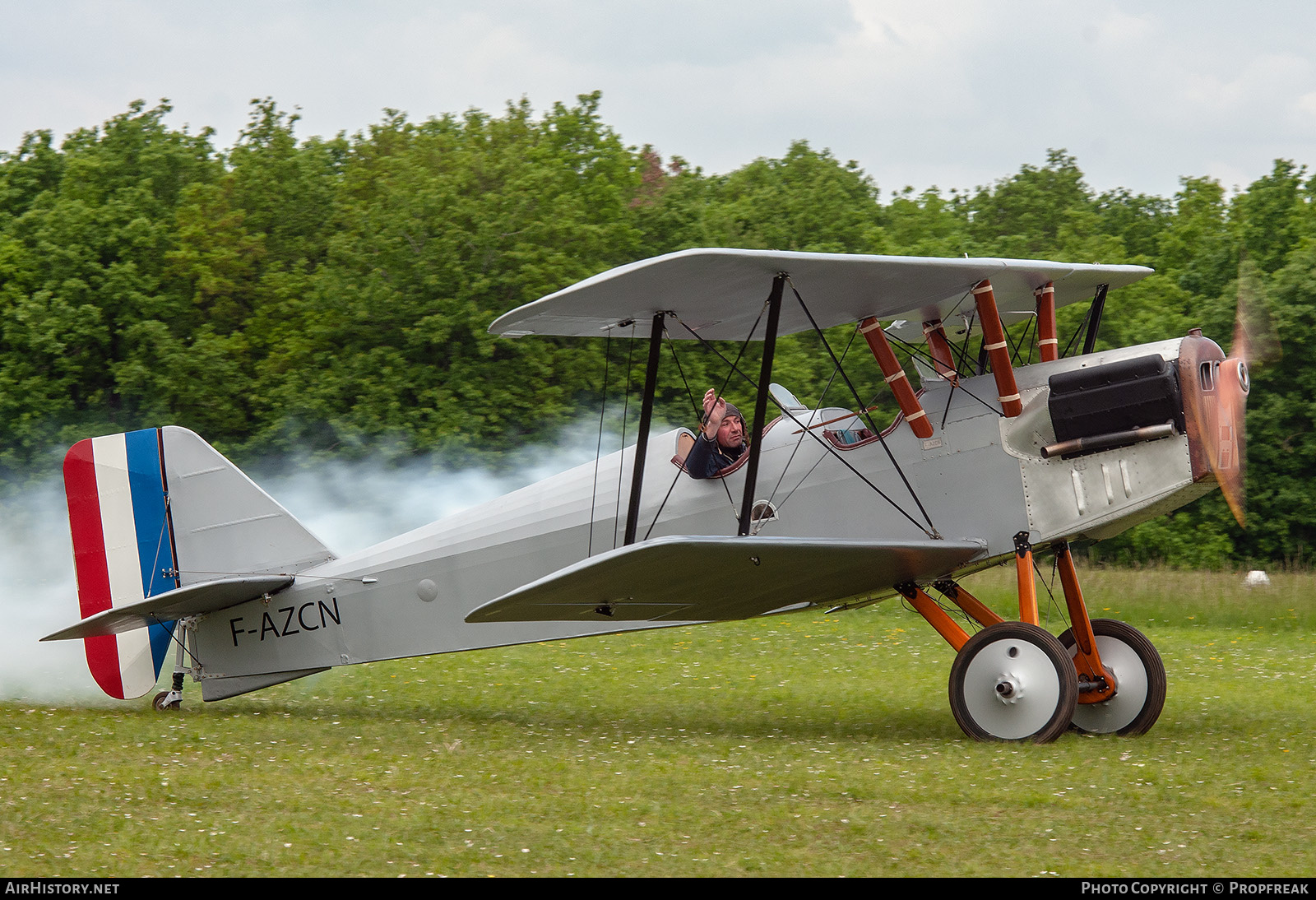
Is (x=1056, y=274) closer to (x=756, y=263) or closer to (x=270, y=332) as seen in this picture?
(x=756, y=263)

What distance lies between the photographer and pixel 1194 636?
47.3 feet

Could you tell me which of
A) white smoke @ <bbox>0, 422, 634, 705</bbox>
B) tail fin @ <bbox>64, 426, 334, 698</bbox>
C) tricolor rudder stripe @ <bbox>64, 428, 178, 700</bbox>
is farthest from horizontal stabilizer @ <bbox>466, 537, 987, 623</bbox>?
white smoke @ <bbox>0, 422, 634, 705</bbox>

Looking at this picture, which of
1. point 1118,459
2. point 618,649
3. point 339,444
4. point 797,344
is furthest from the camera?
point 797,344

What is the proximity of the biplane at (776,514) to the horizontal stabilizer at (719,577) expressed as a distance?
1.0 inches

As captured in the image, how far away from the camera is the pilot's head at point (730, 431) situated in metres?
8.26

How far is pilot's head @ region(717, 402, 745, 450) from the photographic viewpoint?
826 cm

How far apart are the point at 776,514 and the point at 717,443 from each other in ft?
2.02

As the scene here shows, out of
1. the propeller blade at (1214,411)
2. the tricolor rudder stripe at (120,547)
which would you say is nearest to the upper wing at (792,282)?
the propeller blade at (1214,411)

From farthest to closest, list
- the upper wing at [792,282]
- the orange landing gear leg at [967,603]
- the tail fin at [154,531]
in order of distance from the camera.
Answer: the tail fin at [154,531] → the orange landing gear leg at [967,603] → the upper wing at [792,282]

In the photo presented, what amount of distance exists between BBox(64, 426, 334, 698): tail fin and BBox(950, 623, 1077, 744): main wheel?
477cm

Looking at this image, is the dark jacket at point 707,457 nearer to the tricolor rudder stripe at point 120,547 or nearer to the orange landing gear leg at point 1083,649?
the orange landing gear leg at point 1083,649

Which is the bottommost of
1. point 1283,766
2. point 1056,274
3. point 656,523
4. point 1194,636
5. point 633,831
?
point 1194,636

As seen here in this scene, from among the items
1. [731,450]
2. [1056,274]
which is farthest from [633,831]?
[1056,274]

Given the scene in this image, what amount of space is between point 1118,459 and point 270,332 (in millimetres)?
22609
